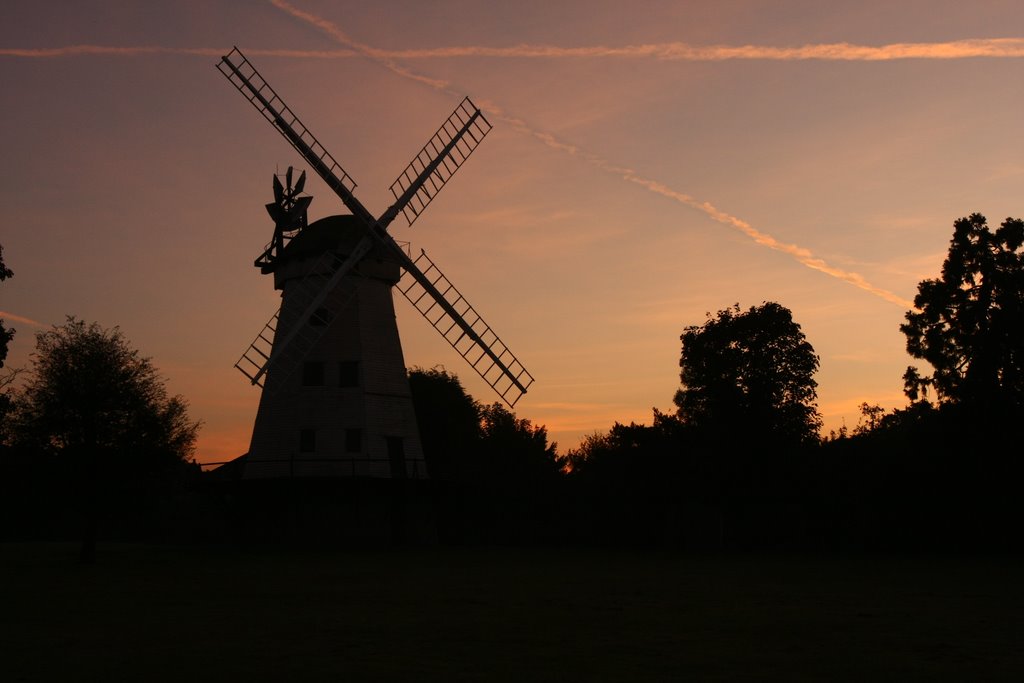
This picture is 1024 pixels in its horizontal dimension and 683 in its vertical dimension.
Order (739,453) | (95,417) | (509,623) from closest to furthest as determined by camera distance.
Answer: (509,623) < (95,417) < (739,453)

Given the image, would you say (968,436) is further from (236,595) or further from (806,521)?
(236,595)

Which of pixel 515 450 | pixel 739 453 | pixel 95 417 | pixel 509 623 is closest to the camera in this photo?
pixel 509 623

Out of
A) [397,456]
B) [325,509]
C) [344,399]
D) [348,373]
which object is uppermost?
[348,373]

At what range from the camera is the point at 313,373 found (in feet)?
136

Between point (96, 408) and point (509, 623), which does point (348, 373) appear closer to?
point (96, 408)

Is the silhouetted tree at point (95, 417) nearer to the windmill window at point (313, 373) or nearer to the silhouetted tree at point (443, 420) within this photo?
the windmill window at point (313, 373)

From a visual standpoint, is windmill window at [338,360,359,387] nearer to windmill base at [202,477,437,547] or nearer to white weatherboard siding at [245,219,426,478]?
white weatherboard siding at [245,219,426,478]

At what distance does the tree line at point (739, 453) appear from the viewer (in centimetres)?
3697

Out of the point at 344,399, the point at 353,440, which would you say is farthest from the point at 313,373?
the point at 353,440

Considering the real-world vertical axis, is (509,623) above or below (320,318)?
below

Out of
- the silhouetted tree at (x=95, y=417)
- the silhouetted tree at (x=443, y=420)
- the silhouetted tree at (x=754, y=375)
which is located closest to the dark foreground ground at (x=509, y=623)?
the silhouetted tree at (x=95, y=417)

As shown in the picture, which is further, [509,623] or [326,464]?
[326,464]

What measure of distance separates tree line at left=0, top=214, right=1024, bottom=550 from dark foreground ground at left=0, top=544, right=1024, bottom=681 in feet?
18.0

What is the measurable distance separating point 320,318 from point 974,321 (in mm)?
27819
